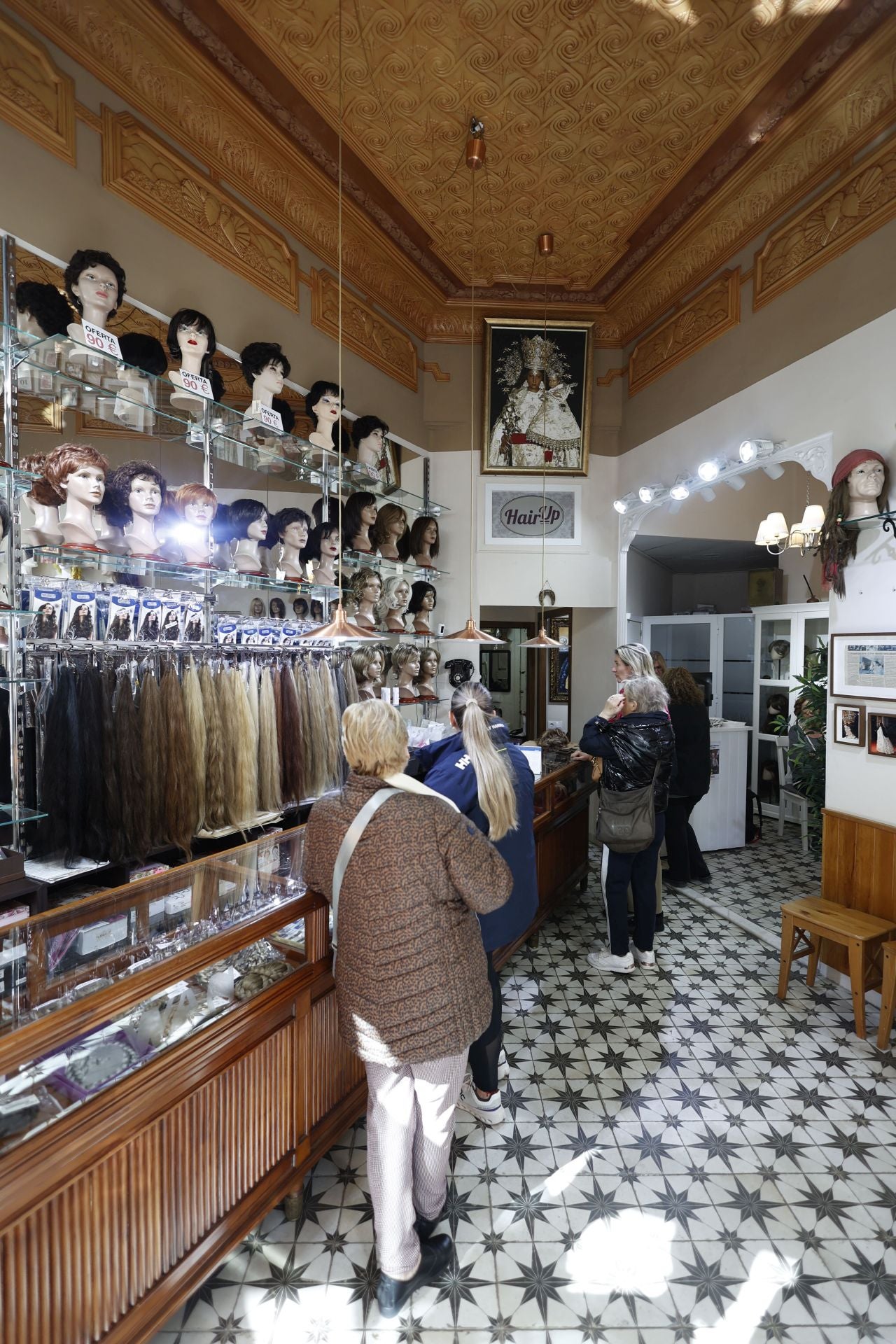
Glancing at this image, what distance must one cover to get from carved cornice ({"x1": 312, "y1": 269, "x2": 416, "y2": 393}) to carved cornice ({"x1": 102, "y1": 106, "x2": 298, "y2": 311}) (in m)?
0.28

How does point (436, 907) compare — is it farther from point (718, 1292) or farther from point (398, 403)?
point (398, 403)

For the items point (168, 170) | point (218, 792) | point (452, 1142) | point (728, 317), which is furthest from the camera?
point (728, 317)

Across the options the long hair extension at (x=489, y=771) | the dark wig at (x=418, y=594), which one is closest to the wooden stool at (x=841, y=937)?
the long hair extension at (x=489, y=771)

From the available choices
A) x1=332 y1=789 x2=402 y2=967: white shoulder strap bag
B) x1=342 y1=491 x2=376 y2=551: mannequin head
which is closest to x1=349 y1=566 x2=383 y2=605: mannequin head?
x1=342 y1=491 x2=376 y2=551: mannequin head

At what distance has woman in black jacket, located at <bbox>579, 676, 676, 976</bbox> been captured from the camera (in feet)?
11.7

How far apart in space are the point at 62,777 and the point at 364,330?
12.5 feet

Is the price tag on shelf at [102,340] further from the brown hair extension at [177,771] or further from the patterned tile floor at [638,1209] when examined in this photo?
the patterned tile floor at [638,1209]

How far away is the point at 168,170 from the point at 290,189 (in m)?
0.90

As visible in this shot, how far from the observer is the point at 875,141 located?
10.8ft

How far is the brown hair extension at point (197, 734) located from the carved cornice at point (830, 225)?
13.3 ft

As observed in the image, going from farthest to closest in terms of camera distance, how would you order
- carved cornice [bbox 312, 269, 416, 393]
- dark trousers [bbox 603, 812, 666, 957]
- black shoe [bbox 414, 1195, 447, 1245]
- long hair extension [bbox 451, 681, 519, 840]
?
1. carved cornice [bbox 312, 269, 416, 393]
2. dark trousers [bbox 603, 812, 666, 957]
3. long hair extension [bbox 451, 681, 519, 840]
4. black shoe [bbox 414, 1195, 447, 1245]

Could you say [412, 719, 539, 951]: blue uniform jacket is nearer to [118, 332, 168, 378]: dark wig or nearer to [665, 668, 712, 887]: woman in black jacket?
[118, 332, 168, 378]: dark wig

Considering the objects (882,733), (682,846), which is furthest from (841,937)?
(682,846)

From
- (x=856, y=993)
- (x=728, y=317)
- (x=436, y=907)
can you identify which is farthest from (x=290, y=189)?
(x=856, y=993)
